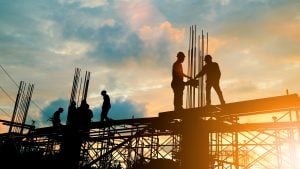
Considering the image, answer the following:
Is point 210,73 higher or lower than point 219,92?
higher

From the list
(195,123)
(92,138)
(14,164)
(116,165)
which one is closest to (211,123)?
(195,123)

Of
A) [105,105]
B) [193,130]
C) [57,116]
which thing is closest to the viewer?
[193,130]

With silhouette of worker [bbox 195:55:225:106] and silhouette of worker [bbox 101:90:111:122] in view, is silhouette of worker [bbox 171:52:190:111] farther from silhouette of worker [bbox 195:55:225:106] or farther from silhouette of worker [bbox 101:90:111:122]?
silhouette of worker [bbox 101:90:111:122]

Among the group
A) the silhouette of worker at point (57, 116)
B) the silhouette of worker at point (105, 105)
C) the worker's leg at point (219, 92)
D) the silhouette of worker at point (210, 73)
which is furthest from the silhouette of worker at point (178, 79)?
the silhouette of worker at point (57, 116)

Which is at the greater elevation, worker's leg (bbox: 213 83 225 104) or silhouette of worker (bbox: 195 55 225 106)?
silhouette of worker (bbox: 195 55 225 106)

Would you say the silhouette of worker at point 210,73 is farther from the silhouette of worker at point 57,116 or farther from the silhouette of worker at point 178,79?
the silhouette of worker at point 57,116

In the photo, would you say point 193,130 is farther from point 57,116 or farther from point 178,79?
point 57,116

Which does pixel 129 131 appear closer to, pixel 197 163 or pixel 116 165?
pixel 197 163

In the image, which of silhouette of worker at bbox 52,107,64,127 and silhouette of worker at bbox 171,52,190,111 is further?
silhouette of worker at bbox 52,107,64,127

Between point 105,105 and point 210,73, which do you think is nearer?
point 210,73

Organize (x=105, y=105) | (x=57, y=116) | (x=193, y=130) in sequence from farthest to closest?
1. (x=57, y=116)
2. (x=105, y=105)
3. (x=193, y=130)

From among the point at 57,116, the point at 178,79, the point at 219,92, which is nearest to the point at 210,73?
the point at 219,92

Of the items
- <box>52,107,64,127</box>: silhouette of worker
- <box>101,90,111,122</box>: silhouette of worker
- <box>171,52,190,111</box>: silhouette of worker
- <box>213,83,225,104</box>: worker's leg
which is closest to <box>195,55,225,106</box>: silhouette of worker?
<box>213,83,225,104</box>: worker's leg

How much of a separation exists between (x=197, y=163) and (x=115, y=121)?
521cm
